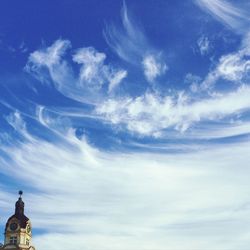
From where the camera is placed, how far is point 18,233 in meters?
128

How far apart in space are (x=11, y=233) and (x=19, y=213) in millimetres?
4607

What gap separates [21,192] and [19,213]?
5275mm

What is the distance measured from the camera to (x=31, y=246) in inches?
5064

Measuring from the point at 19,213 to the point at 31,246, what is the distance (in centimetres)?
734

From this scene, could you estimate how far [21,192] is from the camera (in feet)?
438

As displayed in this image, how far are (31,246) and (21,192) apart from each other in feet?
39.6

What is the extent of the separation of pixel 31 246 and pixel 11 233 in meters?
5.00

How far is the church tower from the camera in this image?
12681 centimetres

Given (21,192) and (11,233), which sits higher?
(21,192)

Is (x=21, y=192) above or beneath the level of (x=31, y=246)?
above

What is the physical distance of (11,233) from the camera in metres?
128

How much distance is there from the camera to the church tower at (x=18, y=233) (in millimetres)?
126812
